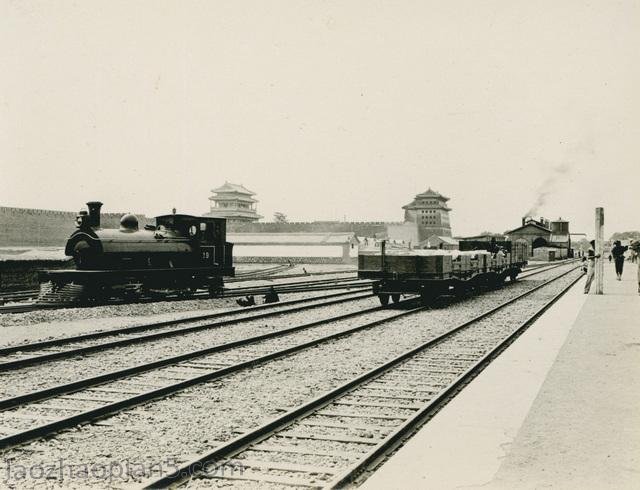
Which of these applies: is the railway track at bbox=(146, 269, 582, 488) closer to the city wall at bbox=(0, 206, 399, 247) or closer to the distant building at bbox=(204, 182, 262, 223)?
the city wall at bbox=(0, 206, 399, 247)

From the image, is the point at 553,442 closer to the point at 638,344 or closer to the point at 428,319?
the point at 638,344

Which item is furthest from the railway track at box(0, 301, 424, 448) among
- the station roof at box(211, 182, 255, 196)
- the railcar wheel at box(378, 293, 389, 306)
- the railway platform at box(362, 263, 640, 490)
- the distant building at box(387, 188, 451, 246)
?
the distant building at box(387, 188, 451, 246)

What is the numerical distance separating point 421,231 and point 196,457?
281 ft

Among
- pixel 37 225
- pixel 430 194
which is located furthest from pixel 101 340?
pixel 430 194

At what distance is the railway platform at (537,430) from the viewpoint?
3.90m

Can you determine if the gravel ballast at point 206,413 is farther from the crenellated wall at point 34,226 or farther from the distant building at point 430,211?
the distant building at point 430,211

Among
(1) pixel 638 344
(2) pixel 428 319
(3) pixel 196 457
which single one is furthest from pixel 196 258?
(3) pixel 196 457

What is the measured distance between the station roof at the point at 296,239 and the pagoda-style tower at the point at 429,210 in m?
43.0

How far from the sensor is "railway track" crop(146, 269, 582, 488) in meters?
4.15

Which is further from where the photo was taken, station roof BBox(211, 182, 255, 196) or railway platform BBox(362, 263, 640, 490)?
station roof BBox(211, 182, 255, 196)

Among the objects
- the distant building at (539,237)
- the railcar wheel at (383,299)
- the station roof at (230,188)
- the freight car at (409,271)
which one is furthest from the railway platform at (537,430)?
the station roof at (230,188)

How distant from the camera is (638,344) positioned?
29.6 ft

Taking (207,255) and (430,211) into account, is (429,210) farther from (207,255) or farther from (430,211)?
(207,255)

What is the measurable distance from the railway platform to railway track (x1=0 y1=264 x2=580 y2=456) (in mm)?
2737
